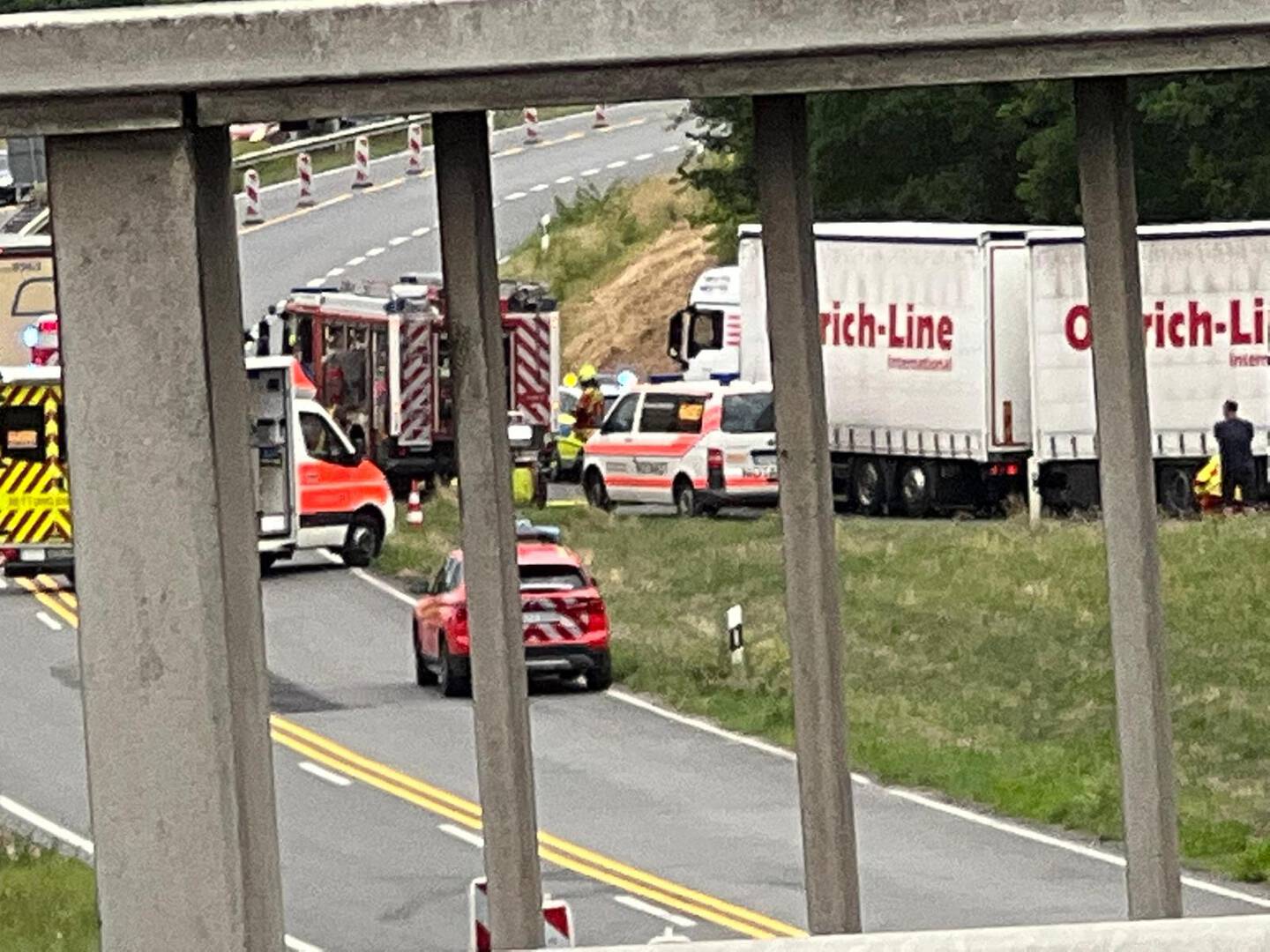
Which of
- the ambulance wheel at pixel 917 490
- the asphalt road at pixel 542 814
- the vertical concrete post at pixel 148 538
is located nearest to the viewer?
the vertical concrete post at pixel 148 538

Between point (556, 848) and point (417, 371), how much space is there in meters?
19.2

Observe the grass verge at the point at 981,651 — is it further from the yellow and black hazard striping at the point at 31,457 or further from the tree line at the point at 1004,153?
the tree line at the point at 1004,153

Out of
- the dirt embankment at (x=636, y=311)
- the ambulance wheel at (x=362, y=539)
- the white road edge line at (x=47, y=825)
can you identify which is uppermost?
the dirt embankment at (x=636, y=311)

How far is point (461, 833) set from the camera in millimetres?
24297

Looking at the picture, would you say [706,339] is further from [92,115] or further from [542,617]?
[92,115]

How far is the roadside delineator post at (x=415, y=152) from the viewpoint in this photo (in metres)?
75.1

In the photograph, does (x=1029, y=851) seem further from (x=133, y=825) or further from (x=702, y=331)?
(x=702, y=331)

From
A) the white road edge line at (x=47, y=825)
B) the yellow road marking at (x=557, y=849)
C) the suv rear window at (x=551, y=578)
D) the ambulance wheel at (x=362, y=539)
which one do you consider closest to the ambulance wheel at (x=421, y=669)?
the suv rear window at (x=551, y=578)

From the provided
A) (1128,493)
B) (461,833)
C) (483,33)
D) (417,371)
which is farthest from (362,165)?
(483,33)

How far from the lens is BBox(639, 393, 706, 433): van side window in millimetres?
40219

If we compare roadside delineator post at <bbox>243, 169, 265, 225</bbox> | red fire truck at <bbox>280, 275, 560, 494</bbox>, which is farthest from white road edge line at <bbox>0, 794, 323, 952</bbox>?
roadside delineator post at <bbox>243, 169, 265, 225</bbox>

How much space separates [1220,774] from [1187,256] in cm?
1543

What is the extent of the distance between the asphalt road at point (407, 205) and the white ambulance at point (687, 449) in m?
18.2

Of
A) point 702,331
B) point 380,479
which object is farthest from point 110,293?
point 702,331
